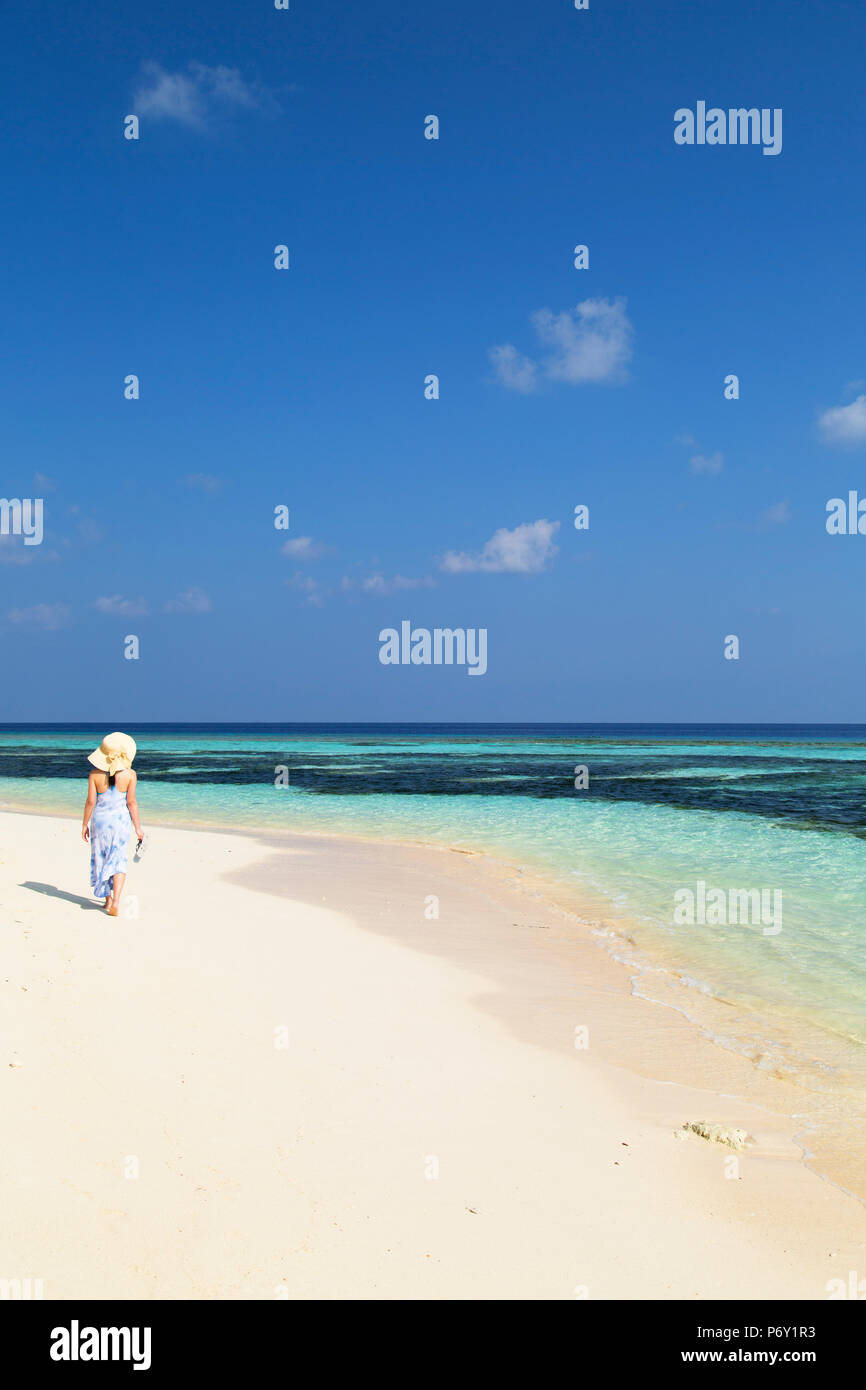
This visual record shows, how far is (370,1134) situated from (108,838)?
6198mm

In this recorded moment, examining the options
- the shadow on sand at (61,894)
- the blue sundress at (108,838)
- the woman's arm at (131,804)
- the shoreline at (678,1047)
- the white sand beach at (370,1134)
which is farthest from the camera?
the shadow on sand at (61,894)

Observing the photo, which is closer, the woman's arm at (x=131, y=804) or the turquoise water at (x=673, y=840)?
the turquoise water at (x=673, y=840)

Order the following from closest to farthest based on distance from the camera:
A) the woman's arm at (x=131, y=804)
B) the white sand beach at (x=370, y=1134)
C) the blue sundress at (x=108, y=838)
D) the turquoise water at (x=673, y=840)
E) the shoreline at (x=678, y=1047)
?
1. the white sand beach at (x=370, y=1134)
2. the shoreline at (x=678, y=1047)
3. the turquoise water at (x=673, y=840)
4. the blue sundress at (x=108, y=838)
5. the woman's arm at (x=131, y=804)

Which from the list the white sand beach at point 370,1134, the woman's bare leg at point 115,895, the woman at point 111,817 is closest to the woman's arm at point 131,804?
the woman at point 111,817

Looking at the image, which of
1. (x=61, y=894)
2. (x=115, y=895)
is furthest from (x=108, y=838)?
(x=61, y=894)

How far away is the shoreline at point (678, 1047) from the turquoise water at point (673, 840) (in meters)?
0.10

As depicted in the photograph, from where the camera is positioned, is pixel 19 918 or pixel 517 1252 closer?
pixel 517 1252

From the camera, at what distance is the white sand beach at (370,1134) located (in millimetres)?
3752

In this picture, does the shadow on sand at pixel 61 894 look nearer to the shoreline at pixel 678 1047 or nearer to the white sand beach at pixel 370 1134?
the white sand beach at pixel 370 1134

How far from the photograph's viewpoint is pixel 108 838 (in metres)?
10.0

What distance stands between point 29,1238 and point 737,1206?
3.60 meters
